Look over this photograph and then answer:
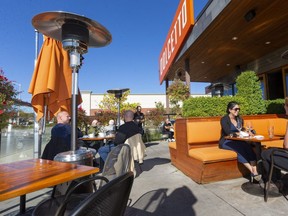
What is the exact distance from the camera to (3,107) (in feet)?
10.4

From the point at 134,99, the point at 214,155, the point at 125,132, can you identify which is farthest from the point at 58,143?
the point at 134,99

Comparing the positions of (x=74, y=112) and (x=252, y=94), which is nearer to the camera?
(x=74, y=112)

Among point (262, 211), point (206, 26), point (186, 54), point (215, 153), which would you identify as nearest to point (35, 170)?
point (262, 211)

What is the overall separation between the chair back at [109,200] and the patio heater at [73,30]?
1.39m

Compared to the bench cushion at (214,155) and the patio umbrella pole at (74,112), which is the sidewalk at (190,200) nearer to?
the bench cushion at (214,155)

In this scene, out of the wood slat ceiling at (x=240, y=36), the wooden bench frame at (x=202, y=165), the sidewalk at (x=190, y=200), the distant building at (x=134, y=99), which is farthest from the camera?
the distant building at (x=134, y=99)

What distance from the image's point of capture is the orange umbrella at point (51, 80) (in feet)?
8.04

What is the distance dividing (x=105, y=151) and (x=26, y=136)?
199cm

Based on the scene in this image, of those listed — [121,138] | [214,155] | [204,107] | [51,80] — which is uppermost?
[51,80]

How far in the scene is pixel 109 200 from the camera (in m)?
0.84

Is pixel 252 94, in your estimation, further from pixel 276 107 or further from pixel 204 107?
pixel 204 107

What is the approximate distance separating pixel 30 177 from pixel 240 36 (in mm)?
7287

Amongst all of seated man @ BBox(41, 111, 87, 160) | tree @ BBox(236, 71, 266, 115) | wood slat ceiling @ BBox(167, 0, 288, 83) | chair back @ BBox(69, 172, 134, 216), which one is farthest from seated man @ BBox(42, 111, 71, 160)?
wood slat ceiling @ BBox(167, 0, 288, 83)

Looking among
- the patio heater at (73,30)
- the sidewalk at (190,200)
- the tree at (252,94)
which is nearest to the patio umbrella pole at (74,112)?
the patio heater at (73,30)
